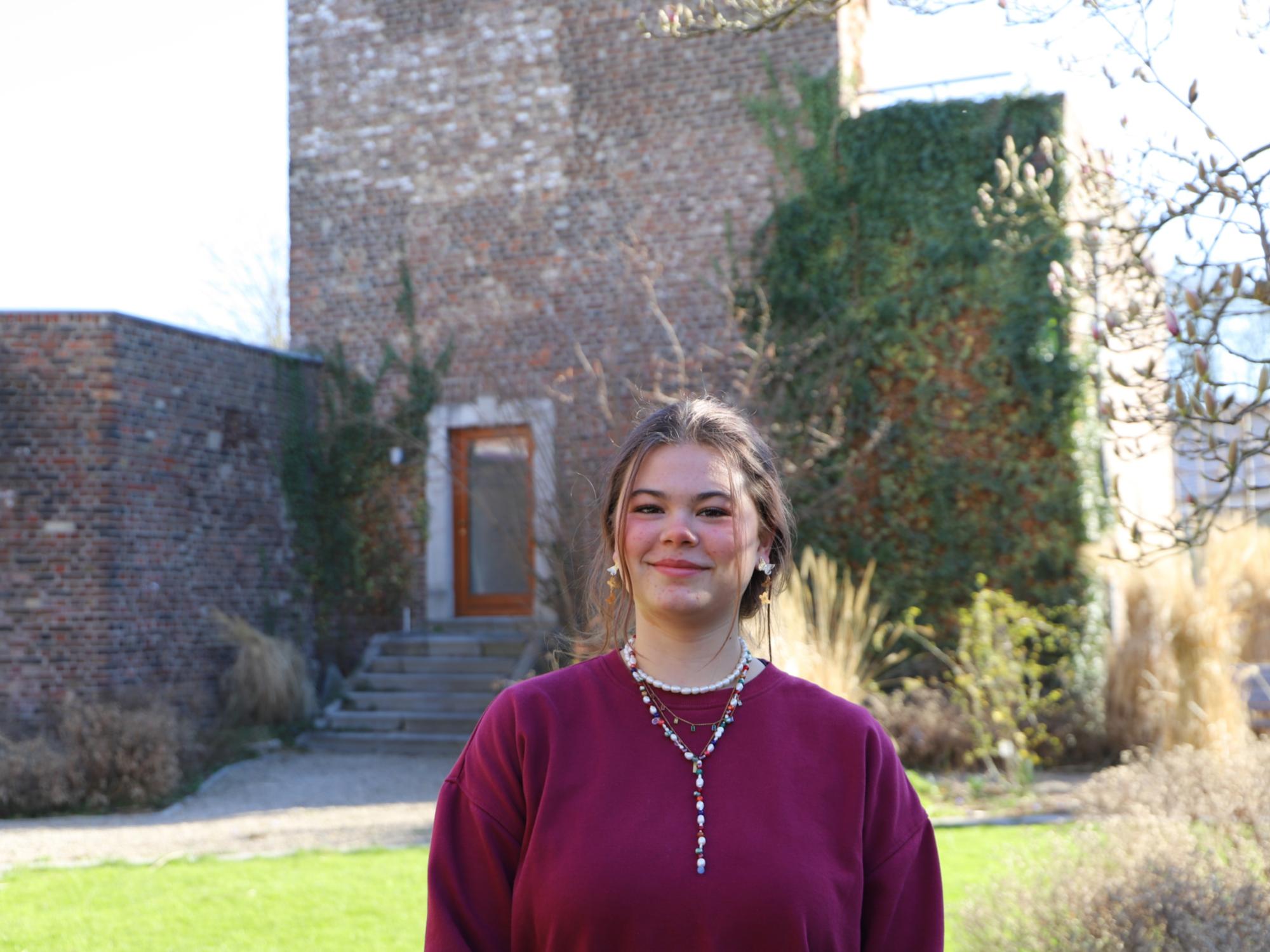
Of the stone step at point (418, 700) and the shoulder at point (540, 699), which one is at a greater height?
the shoulder at point (540, 699)

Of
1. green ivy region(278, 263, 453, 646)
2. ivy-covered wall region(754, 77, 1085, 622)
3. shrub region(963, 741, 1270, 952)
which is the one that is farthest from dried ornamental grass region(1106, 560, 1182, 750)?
green ivy region(278, 263, 453, 646)

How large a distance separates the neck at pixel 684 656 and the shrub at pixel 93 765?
7.16 meters

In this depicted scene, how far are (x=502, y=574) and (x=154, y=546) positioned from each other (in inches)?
121

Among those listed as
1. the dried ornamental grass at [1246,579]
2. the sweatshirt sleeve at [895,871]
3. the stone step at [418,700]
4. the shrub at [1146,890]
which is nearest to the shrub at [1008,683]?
the dried ornamental grass at [1246,579]

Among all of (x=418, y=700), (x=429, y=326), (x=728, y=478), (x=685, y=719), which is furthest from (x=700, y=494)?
(x=429, y=326)

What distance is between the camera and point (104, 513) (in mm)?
9414

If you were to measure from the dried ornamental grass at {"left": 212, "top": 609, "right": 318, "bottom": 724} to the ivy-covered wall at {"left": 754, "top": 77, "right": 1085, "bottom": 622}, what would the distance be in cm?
440

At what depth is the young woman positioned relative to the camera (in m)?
1.77

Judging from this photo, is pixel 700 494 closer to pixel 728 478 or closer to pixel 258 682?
pixel 728 478

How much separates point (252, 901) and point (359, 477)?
6881 mm

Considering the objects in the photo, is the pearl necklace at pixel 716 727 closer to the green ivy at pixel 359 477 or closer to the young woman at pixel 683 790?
the young woman at pixel 683 790

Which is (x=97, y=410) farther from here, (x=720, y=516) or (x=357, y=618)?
(x=720, y=516)

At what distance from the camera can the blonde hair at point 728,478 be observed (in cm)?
203

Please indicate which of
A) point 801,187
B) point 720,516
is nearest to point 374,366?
point 801,187
